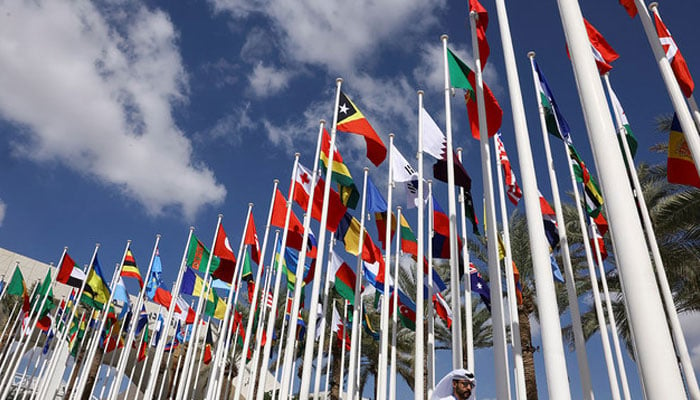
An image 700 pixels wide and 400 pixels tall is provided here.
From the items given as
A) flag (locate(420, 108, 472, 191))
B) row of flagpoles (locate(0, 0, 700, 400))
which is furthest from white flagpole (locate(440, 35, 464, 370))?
flag (locate(420, 108, 472, 191))

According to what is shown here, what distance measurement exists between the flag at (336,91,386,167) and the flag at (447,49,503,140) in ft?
7.51

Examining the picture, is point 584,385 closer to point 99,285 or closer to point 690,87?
point 690,87

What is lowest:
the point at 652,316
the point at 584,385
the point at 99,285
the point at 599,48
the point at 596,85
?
the point at 652,316

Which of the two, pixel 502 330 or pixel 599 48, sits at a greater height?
pixel 599 48

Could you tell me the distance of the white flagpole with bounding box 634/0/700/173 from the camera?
7.61 m

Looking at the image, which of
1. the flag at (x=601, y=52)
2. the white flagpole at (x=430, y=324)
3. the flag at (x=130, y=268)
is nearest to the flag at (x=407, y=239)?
the white flagpole at (x=430, y=324)

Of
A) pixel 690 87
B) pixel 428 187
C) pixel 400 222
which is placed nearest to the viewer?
pixel 690 87

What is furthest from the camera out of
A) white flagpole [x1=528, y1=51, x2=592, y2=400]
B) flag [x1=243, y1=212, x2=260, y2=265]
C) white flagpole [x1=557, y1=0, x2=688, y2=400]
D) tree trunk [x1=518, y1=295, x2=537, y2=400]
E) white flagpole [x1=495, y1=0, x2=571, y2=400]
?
tree trunk [x1=518, y1=295, x2=537, y2=400]

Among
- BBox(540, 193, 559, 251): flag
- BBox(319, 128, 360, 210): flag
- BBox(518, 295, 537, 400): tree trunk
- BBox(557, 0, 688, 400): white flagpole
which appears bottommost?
BBox(557, 0, 688, 400): white flagpole

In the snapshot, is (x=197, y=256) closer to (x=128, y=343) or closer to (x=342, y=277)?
(x=128, y=343)

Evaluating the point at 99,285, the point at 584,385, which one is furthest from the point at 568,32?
the point at 99,285

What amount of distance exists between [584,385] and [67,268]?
56.7ft

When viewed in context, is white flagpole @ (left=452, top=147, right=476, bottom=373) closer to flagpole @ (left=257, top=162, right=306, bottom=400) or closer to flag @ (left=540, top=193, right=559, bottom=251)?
flag @ (left=540, top=193, right=559, bottom=251)

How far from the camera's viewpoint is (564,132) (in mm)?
10219
